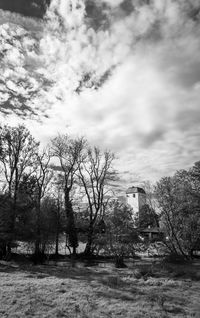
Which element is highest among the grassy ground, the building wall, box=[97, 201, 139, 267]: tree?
the building wall

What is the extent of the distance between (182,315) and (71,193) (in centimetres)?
2057

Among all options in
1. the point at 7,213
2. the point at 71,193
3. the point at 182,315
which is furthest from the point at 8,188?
the point at 182,315

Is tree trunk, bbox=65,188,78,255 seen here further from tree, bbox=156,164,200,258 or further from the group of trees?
tree, bbox=156,164,200,258

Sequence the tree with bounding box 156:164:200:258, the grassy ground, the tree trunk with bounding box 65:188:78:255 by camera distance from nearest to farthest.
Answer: the grassy ground, the tree with bounding box 156:164:200:258, the tree trunk with bounding box 65:188:78:255

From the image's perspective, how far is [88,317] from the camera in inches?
225

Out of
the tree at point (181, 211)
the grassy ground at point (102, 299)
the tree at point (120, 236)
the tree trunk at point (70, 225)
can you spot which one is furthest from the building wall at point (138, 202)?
the grassy ground at point (102, 299)

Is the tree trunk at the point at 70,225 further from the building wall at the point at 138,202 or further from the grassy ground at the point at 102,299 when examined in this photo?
the grassy ground at the point at 102,299

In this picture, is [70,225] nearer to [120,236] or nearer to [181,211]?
[120,236]

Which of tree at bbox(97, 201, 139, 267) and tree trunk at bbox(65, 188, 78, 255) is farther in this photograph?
tree trunk at bbox(65, 188, 78, 255)

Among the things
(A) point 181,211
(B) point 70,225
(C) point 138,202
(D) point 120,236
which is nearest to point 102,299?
(D) point 120,236

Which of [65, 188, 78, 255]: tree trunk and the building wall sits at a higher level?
the building wall

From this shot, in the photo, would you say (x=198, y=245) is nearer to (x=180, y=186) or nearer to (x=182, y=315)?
(x=180, y=186)

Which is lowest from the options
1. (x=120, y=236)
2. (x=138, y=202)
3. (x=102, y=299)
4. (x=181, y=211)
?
(x=102, y=299)

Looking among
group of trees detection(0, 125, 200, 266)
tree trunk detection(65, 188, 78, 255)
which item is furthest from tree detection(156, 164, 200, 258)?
tree trunk detection(65, 188, 78, 255)
